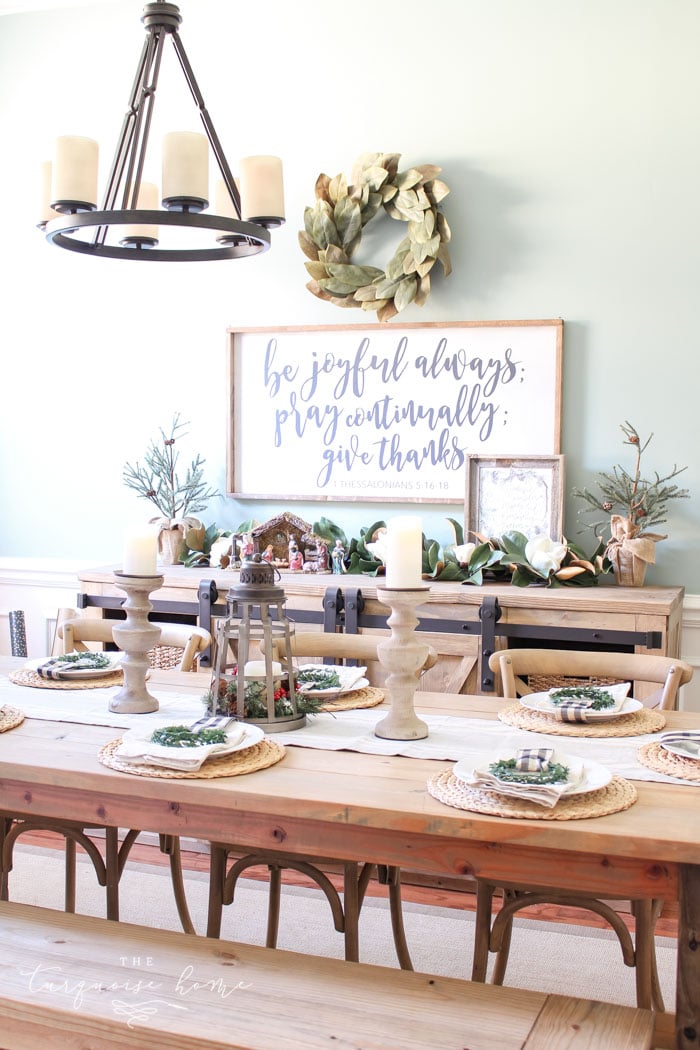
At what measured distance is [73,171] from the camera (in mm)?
2033

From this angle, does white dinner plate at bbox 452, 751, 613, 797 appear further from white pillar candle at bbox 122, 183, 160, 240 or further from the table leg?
white pillar candle at bbox 122, 183, 160, 240

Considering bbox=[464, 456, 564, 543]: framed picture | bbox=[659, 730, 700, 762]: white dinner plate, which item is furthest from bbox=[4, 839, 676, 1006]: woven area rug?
bbox=[464, 456, 564, 543]: framed picture

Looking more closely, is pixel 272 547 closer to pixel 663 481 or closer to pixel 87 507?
pixel 87 507

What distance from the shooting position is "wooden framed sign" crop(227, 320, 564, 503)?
3582mm

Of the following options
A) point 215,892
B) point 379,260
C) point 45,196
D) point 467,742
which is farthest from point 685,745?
point 379,260

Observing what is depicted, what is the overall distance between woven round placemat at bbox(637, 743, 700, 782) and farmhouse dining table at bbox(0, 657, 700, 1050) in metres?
0.04

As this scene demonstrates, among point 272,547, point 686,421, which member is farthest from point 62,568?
point 686,421

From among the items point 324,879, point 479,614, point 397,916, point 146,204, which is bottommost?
point 397,916

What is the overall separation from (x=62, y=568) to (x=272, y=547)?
101 centimetres

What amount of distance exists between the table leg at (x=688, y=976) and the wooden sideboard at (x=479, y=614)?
5.05 feet

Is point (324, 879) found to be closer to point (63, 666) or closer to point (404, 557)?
point (404, 557)

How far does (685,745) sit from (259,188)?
1.39 m

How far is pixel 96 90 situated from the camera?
410 centimetres

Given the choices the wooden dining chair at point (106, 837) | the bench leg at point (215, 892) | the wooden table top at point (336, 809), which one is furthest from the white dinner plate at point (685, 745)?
the wooden dining chair at point (106, 837)
